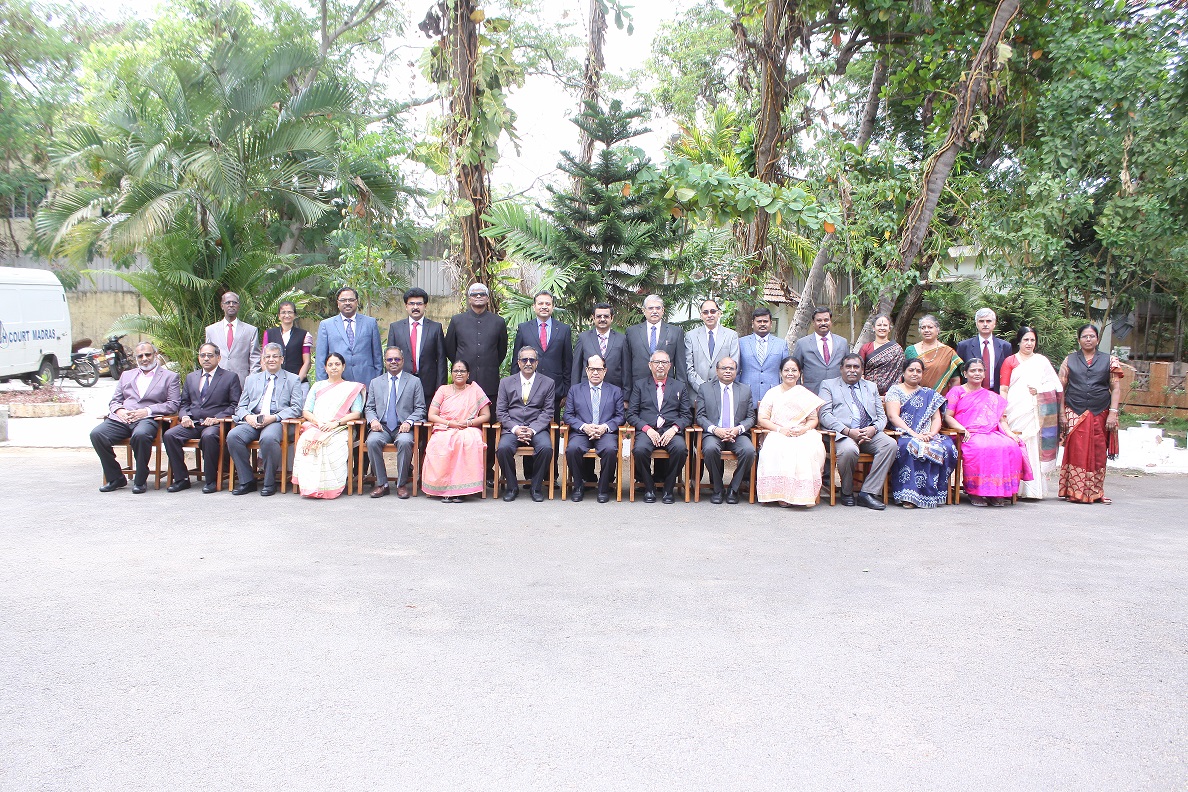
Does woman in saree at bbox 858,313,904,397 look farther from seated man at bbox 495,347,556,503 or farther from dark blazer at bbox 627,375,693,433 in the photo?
seated man at bbox 495,347,556,503

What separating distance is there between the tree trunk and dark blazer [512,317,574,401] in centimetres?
389

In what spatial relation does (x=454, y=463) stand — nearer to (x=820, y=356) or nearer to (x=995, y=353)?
(x=820, y=356)

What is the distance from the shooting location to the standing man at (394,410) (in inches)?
319

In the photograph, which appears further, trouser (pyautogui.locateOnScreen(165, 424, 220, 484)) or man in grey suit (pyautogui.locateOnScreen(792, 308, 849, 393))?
man in grey suit (pyautogui.locateOnScreen(792, 308, 849, 393))

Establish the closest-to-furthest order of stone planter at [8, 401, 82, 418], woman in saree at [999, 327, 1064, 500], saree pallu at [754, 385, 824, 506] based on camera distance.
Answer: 1. saree pallu at [754, 385, 824, 506]
2. woman in saree at [999, 327, 1064, 500]
3. stone planter at [8, 401, 82, 418]

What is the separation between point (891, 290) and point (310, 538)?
23.0 ft

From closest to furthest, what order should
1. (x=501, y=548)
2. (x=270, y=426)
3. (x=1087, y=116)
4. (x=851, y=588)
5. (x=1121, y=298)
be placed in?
(x=851, y=588) → (x=501, y=548) → (x=270, y=426) → (x=1087, y=116) → (x=1121, y=298)

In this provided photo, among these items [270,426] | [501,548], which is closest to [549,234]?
[270,426]

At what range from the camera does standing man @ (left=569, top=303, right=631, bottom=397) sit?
864cm

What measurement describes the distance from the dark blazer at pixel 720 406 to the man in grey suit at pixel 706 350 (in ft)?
0.88

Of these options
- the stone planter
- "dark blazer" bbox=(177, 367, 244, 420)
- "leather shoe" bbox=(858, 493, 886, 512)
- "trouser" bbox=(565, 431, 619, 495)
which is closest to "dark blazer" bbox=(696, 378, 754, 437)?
"trouser" bbox=(565, 431, 619, 495)

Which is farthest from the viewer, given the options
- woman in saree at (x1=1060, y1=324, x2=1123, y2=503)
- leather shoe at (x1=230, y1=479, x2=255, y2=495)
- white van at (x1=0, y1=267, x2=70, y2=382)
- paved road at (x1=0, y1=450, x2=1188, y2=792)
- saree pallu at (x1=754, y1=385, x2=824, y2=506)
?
white van at (x1=0, y1=267, x2=70, y2=382)

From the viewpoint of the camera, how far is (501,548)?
20.1 feet

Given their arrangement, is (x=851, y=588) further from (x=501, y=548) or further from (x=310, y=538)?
(x=310, y=538)
